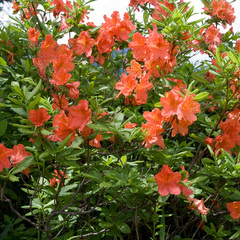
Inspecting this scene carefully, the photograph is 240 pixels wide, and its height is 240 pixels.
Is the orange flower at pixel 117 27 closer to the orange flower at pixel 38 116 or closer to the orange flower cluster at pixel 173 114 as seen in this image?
the orange flower cluster at pixel 173 114

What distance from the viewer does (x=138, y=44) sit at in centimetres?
165

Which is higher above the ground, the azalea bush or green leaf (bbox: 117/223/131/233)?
the azalea bush

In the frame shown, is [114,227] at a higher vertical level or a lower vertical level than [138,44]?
lower

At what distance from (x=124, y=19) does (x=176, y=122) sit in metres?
0.90

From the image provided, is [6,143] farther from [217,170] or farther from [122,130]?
[217,170]

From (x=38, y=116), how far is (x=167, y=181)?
0.68 metres

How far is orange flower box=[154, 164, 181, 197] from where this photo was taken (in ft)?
4.32

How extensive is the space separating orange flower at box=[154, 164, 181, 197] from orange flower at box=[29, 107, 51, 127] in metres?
0.59

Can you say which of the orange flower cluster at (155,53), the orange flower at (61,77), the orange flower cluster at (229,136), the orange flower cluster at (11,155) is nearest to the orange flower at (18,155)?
the orange flower cluster at (11,155)

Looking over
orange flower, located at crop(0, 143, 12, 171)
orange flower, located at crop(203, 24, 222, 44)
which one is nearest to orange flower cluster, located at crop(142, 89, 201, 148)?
orange flower, located at crop(0, 143, 12, 171)

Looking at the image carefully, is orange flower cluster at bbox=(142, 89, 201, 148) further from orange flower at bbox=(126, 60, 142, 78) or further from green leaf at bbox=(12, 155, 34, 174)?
green leaf at bbox=(12, 155, 34, 174)

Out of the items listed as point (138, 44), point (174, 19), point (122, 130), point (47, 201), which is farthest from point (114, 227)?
point (174, 19)

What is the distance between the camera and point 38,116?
1143mm

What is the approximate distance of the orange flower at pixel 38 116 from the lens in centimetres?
113
